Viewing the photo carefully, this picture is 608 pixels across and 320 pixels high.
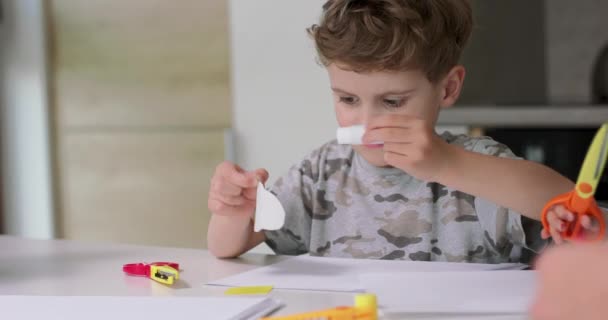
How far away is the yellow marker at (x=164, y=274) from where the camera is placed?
0.92 meters

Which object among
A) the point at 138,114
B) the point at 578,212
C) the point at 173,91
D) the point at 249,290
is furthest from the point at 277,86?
the point at 578,212

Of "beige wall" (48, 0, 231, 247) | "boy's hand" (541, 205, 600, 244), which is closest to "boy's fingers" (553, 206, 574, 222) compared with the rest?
"boy's hand" (541, 205, 600, 244)

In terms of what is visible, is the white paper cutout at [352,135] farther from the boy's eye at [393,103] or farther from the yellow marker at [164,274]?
the yellow marker at [164,274]

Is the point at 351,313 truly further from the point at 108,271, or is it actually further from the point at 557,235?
the point at 108,271

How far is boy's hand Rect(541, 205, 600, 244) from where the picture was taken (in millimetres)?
776

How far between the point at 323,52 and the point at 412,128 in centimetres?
28

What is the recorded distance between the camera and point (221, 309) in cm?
78

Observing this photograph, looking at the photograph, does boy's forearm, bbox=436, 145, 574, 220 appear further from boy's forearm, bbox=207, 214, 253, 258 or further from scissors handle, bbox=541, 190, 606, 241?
boy's forearm, bbox=207, 214, 253, 258

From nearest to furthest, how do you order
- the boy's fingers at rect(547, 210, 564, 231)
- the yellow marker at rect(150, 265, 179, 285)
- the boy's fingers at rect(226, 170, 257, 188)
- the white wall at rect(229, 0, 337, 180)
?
the boy's fingers at rect(547, 210, 564, 231) → the yellow marker at rect(150, 265, 179, 285) → the boy's fingers at rect(226, 170, 257, 188) → the white wall at rect(229, 0, 337, 180)

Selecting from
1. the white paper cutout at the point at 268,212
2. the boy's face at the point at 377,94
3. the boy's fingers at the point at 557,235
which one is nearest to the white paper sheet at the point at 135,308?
the white paper cutout at the point at 268,212

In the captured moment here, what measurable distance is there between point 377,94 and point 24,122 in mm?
1837

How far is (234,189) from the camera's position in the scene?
3.51 feet

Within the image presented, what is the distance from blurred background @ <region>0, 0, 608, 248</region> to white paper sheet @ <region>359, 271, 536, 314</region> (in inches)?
54.5

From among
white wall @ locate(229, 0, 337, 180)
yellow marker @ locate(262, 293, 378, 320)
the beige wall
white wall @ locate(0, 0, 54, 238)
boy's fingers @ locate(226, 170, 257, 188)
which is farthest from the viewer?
white wall @ locate(0, 0, 54, 238)
